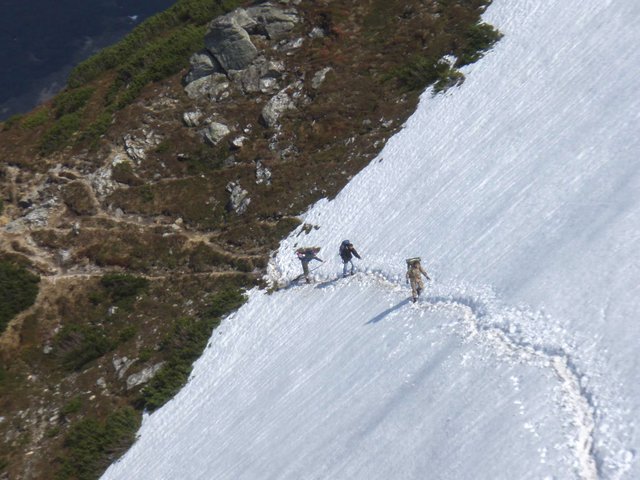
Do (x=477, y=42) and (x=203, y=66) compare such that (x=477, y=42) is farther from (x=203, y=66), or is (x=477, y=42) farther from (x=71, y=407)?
(x=71, y=407)

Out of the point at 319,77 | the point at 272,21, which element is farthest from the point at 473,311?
the point at 272,21

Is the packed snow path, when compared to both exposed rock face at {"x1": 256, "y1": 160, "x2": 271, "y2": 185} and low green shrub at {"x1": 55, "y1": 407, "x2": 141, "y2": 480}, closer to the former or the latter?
low green shrub at {"x1": 55, "y1": 407, "x2": 141, "y2": 480}

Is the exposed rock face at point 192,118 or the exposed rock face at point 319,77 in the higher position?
the exposed rock face at point 192,118

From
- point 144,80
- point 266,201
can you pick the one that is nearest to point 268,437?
point 266,201

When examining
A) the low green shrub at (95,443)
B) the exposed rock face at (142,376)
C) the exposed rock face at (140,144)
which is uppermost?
the exposed rock face at (140,144)

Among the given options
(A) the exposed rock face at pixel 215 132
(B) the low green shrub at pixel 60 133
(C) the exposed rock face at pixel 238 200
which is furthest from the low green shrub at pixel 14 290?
(A) the exposed rock face at pixel 215 132

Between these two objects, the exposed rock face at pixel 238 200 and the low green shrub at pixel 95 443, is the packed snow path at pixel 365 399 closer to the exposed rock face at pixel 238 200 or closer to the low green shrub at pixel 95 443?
the low green shrub at pixel 95 443

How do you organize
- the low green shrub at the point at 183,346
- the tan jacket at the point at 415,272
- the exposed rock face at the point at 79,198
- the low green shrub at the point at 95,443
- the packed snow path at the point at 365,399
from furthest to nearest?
the exposed rock face at the point at 79,198
the low green shrub at the point at 183,346
the low green shrub at the point at 95,443
the tan jacket at the point at 415,272
the packed snow path at the point at 365,399
